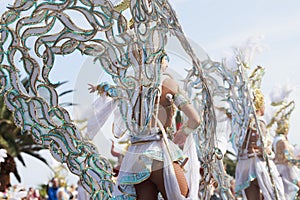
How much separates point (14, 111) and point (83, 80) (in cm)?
57

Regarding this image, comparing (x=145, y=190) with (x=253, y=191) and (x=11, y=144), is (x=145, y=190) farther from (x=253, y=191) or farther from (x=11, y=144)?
(x=11, y=144)

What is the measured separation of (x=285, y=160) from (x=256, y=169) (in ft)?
5.54

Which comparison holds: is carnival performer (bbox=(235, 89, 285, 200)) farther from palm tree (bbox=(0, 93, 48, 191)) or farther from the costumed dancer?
palm tree (bbox=(0, 93, 48, 191))

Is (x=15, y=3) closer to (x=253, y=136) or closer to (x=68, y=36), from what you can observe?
(x=68, y=36)

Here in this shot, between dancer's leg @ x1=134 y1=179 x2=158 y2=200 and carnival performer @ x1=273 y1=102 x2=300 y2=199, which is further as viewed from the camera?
carnival performer @ x1=273 y1=102 x2=300 y2=199

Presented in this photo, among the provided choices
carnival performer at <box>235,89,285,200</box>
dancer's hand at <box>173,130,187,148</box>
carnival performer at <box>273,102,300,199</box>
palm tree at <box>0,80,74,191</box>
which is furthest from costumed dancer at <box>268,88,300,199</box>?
palm tree at <box>0,80,74,191</box>

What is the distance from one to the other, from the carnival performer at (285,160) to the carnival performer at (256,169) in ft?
4.29

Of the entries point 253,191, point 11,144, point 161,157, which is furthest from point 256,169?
point 11,144

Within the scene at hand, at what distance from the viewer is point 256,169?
8.01 meters

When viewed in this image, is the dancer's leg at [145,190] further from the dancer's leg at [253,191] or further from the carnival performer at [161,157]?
the dancer's leg at [253,191]

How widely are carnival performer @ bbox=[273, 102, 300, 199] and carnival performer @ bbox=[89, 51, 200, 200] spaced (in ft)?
16.3

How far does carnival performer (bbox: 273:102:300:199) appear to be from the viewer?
31.1 feet

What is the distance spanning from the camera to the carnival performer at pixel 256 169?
797 centimetres

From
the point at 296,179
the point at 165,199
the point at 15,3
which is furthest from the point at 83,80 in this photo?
the point at 296,179
